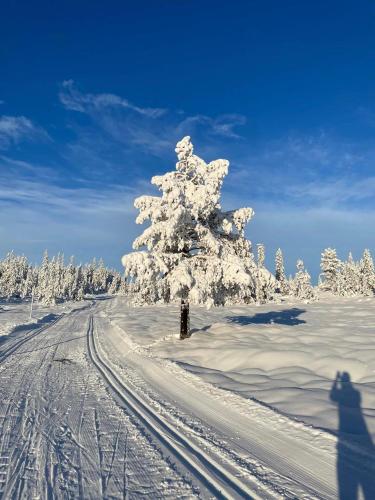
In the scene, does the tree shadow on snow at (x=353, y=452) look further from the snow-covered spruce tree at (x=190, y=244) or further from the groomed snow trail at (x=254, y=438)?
the snow-covered spruce tree at (x=190, y=244)

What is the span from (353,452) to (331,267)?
293ft

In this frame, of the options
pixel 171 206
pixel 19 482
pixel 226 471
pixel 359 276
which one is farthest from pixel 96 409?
pixel 359 276

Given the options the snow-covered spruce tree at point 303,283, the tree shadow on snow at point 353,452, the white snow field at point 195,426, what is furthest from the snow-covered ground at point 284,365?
the snow-covered spruce tree at point 303,283

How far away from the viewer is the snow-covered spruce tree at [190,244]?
16109 mm

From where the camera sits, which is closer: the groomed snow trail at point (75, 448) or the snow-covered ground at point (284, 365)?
the groomed snow trail at point (75, 448)

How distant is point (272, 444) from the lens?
5730 mm

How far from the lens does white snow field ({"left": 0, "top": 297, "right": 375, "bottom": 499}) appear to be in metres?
4.52

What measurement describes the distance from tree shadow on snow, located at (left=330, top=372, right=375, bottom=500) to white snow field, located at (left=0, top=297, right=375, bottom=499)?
0.06 ft

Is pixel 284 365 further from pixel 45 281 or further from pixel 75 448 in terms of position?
pixel 45 281

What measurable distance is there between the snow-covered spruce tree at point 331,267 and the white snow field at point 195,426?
77356 millimetres

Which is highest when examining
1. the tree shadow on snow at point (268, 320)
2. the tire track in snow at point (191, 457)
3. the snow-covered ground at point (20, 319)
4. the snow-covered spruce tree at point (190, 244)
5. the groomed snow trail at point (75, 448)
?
the snow-covered spruce tree at point (190, 244)

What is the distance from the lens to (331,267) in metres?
88.4

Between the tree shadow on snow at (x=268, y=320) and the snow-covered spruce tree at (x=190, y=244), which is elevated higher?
the snow-covered spruce tree at (x=190, y=244)

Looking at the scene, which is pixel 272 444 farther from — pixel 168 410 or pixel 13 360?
pixel 13 360
